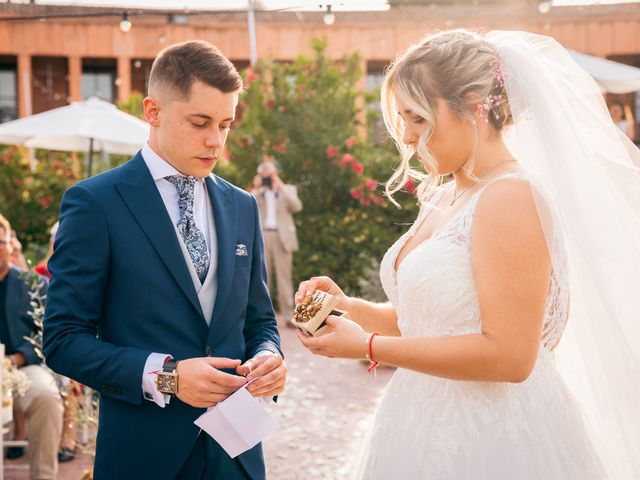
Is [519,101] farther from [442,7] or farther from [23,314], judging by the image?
[442,7]

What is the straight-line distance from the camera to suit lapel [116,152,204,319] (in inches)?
91.7

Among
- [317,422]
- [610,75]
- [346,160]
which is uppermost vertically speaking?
[610,75]

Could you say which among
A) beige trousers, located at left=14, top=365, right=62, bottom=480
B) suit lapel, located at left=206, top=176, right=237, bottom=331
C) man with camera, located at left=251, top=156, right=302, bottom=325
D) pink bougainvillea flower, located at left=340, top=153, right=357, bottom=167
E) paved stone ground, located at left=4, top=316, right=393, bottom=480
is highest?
pink bougainvillea flower, located at left=340, top=153, right=357, bottom=167

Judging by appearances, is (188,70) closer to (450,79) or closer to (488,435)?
(450,79)

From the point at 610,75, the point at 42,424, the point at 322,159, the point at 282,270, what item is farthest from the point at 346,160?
the point at 42,424

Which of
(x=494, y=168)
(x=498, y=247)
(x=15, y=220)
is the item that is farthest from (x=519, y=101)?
(x=15, y=220)

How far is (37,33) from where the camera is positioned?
67.7 feet

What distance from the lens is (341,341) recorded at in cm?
226

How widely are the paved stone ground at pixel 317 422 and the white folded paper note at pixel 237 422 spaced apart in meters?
2.96

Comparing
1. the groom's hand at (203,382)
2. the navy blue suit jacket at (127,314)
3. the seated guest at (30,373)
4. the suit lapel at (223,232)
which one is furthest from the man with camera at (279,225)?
the groom's hand at (203,382)

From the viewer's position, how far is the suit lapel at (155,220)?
2.33 m

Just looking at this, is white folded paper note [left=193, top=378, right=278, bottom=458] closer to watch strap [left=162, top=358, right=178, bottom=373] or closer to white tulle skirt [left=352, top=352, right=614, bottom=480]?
watch strap [left=162, top=358, right=178, bottom=373]

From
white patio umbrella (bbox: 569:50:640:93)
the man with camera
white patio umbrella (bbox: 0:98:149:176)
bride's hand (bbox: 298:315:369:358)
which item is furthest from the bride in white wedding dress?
white patio umbrella (bbox: 569:50:640:93)

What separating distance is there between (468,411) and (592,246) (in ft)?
2.13
